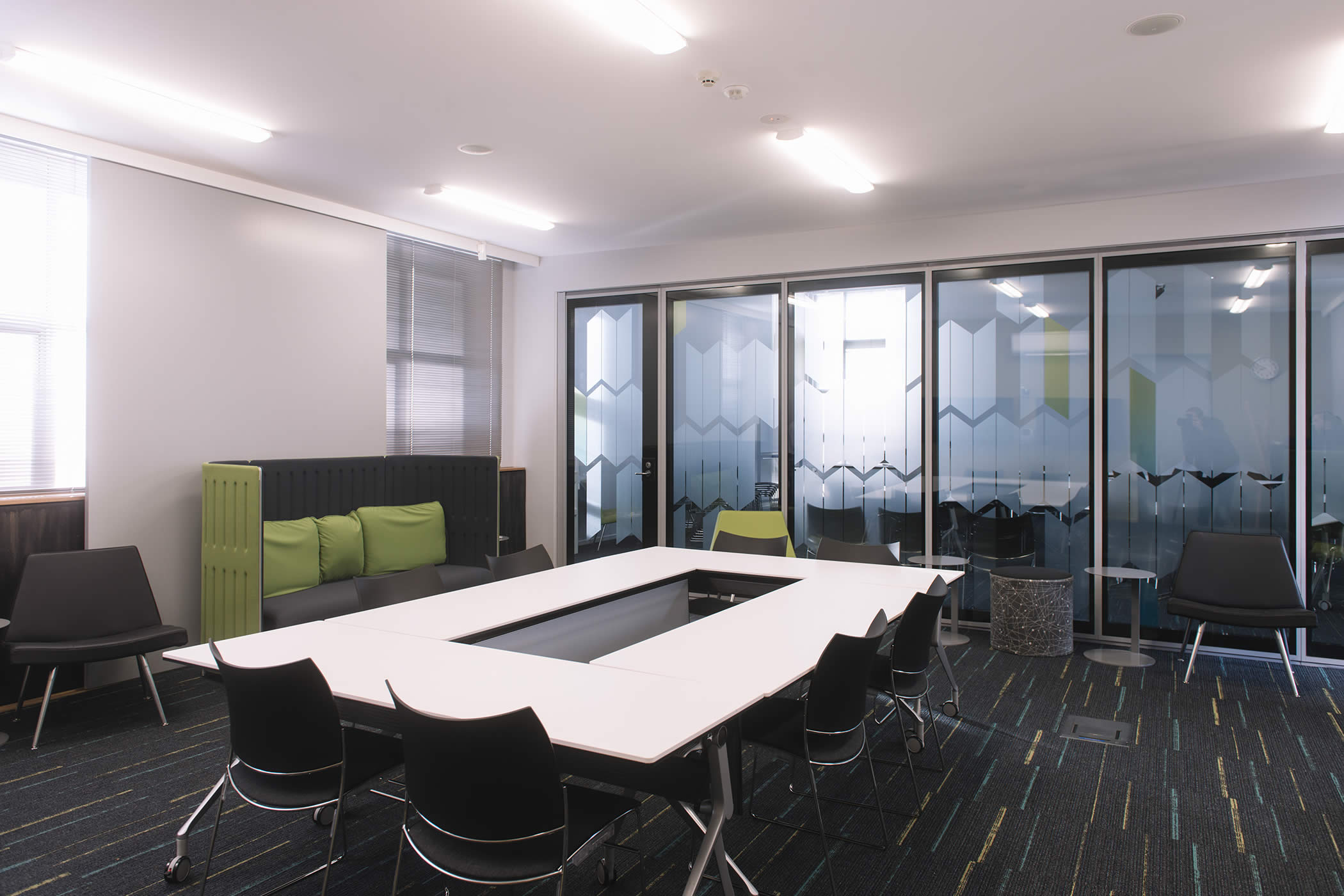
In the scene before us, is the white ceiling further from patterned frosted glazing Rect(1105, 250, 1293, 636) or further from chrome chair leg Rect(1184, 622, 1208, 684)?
chrome chair leg Rect(1184, 622, 1208, 684)

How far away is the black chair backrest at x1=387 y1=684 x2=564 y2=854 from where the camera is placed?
1.85 metres

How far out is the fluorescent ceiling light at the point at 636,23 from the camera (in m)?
3.12

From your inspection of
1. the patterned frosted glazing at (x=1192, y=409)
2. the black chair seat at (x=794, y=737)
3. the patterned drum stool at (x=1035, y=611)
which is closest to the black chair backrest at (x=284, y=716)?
the black chair seat at (x=794, y=737)

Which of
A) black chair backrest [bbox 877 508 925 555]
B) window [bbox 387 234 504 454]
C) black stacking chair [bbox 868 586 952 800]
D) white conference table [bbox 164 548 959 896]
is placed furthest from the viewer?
window [bbox 387 234 504 454]

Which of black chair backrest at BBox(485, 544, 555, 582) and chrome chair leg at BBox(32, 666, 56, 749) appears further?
black chair backrest at BBox(485, 544, 555, 582)

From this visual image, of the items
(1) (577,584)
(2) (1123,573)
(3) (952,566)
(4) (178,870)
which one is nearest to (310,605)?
(1) (577,584)

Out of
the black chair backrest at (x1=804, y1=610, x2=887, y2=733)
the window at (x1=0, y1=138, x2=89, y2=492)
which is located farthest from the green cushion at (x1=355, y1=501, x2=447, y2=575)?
the black chair backrest at (x1=804, y1=610, x2=887, y2=733)

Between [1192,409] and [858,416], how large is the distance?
2.26m

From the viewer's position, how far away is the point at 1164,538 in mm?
5727

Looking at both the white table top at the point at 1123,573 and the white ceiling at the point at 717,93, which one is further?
the white table top at the point at 1123,573

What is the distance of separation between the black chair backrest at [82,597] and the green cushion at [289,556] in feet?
2.04

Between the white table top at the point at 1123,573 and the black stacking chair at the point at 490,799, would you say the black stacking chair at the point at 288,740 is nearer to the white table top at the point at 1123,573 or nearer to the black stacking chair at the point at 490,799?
the black stacking chair at the point at 490,799

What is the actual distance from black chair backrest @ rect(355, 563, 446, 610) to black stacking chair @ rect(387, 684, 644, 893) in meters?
1.56

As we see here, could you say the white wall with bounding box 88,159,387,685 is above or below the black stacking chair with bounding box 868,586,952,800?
above
